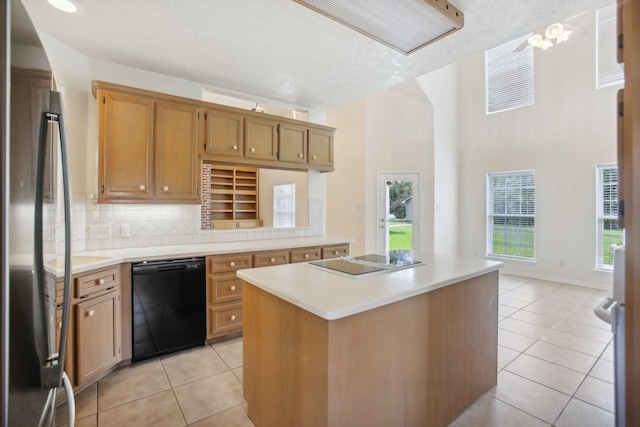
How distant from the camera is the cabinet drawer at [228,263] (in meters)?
2.73

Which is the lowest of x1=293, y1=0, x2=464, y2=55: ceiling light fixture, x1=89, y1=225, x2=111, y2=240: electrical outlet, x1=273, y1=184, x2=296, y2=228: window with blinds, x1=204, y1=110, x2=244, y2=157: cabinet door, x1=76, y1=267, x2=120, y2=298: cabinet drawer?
x1=76, y1=267, x2=120, y2=298: cabinet drawer

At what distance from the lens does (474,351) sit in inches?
76.5

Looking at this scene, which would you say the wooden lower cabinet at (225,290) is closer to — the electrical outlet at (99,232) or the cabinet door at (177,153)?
the cabinet door at (177,153)

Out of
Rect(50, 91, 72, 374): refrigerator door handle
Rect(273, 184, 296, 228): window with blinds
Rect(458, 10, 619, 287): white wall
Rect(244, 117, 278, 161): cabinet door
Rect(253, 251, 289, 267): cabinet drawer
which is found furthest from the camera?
Rect(273, 184, 296, 228): window with blinds

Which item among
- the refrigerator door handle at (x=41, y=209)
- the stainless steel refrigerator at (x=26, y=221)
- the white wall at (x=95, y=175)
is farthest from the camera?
the white wall at (x=95, y=175)

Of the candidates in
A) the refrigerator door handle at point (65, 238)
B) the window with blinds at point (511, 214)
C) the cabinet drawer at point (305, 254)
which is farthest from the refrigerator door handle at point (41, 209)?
the window with blinds at point (511, 214)

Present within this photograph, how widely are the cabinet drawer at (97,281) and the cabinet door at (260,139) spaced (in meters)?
1.66

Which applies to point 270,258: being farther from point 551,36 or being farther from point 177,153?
point 551,36

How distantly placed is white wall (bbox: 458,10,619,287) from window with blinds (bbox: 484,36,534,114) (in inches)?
5.0

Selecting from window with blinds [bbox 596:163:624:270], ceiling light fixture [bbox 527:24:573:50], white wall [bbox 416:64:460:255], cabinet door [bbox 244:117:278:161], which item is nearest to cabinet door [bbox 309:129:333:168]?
cabinet door [bbox 244:117:278:161]

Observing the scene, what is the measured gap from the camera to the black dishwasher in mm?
2410

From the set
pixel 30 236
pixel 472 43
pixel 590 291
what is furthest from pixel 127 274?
pixel 590 291

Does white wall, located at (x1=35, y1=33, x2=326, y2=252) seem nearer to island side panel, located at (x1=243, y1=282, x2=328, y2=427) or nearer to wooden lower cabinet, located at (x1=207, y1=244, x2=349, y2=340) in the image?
wooden lower cabinet, located at (x1=207, y1=244, x2=349, y2=340)

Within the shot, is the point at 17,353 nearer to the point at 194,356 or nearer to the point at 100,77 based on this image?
the point at 194,356
